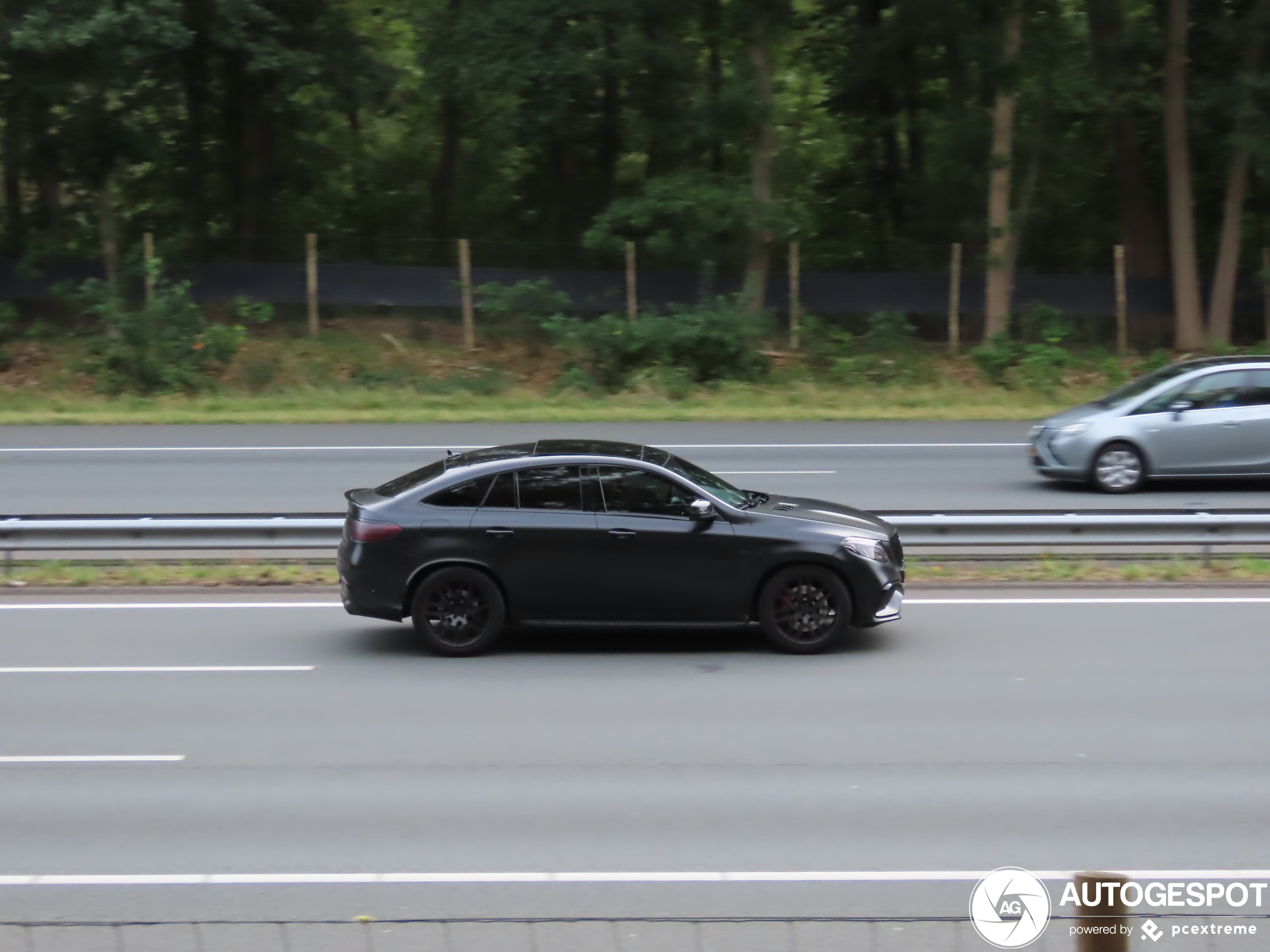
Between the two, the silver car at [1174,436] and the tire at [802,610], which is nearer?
the tire at [802,610]

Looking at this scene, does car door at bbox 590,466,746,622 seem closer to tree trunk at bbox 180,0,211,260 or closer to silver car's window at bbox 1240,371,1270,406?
silver car's window at bbox 1240,371,1270,406

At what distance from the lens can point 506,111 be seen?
3609 centimetres

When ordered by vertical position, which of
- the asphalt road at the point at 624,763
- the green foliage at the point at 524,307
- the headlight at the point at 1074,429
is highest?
the green foliage at the point at 524,307

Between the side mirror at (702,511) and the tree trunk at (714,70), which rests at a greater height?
the tree trunk at (714,70)

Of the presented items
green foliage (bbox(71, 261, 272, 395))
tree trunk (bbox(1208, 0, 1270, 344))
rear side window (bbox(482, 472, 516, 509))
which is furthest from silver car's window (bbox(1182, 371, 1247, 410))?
green foliage (bbox(71, 261, 272, 395))

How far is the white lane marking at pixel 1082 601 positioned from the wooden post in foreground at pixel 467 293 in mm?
20214

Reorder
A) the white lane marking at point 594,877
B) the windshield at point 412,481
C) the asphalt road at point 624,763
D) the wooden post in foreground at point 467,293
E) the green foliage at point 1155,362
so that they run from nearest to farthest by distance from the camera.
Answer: the white lane marking at point 594,877
the asphalt road at point 624,763
the windshield at point 412,481
the green foliage at point 1155,362
the wooden post in foreground at point 467,293

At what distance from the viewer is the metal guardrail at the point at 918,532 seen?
40.8 feet

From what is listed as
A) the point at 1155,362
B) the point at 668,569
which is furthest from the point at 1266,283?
the point at 668,569

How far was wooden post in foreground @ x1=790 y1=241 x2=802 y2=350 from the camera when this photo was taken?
30766 millimetres

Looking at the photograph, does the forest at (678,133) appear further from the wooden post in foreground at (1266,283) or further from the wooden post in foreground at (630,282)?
the wooden post in foreground at (1266,283)

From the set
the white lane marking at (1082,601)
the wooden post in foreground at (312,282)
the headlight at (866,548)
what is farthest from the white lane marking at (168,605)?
the wooden post in foreground at (312,282)

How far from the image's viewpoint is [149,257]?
3055cm

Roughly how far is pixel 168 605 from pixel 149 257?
20.8m
